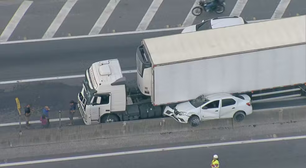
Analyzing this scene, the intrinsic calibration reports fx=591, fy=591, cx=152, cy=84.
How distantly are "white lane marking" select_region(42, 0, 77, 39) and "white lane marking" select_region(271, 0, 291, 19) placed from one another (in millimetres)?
13237

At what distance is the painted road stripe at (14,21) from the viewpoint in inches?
1451

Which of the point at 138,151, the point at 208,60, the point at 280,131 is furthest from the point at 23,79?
the point at 280,131

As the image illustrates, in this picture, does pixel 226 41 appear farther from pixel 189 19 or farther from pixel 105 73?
pixel 189 19

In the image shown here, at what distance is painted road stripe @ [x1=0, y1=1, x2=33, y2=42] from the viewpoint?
121 ft

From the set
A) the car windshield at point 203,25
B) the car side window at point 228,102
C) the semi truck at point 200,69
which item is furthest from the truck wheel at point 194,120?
the car windshield at point 203,25

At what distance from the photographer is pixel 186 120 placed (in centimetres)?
2880

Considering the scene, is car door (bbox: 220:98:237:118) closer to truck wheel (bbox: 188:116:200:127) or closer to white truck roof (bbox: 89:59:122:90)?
truck wheel (bbox: 188:116:200:127)

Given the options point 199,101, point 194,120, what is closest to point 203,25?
point 199,101

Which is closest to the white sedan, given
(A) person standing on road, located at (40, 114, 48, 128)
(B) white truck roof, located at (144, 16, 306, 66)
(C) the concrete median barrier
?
(C) the concrete median barrier

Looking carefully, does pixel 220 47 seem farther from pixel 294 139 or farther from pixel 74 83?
pixel 74 83

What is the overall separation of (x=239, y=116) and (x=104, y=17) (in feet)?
43.2

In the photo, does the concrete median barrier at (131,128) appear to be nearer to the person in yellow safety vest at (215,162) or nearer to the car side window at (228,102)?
the car side window at (228,102)

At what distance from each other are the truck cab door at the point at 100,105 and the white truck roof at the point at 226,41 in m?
3.02

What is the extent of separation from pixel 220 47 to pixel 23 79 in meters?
11.7
